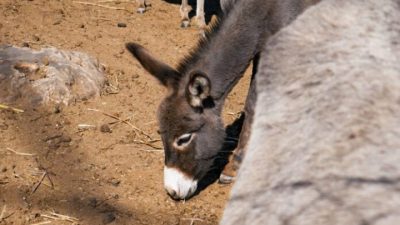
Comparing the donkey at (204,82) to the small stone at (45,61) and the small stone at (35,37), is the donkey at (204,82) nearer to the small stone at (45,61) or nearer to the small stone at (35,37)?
the small stone at (45,61)

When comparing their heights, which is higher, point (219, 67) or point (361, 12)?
point (361, 12)

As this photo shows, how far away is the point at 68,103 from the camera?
204 inches

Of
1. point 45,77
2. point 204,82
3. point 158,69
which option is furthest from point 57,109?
point 204,82

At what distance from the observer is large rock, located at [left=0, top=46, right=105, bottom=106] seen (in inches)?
201

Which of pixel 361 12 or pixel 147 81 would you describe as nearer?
pixel 361 12

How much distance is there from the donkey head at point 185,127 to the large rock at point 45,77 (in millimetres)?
1256

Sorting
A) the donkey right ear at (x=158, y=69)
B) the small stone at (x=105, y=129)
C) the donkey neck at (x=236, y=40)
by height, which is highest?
the donkey neck at (x=236, y=40)

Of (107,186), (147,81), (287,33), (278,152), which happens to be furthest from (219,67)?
(278,152)

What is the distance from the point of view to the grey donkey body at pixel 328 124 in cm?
117

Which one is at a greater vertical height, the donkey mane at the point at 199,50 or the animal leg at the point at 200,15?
the donkey mane at the point at 199,50

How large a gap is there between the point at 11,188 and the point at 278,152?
10.6 ft

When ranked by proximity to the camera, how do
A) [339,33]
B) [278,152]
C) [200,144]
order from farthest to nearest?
[200,144]
[339,33]
[278,152]

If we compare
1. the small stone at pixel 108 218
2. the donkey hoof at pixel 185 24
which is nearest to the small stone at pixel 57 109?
the small stone at pixel 108 218

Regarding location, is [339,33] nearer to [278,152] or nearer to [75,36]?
[278,152]
